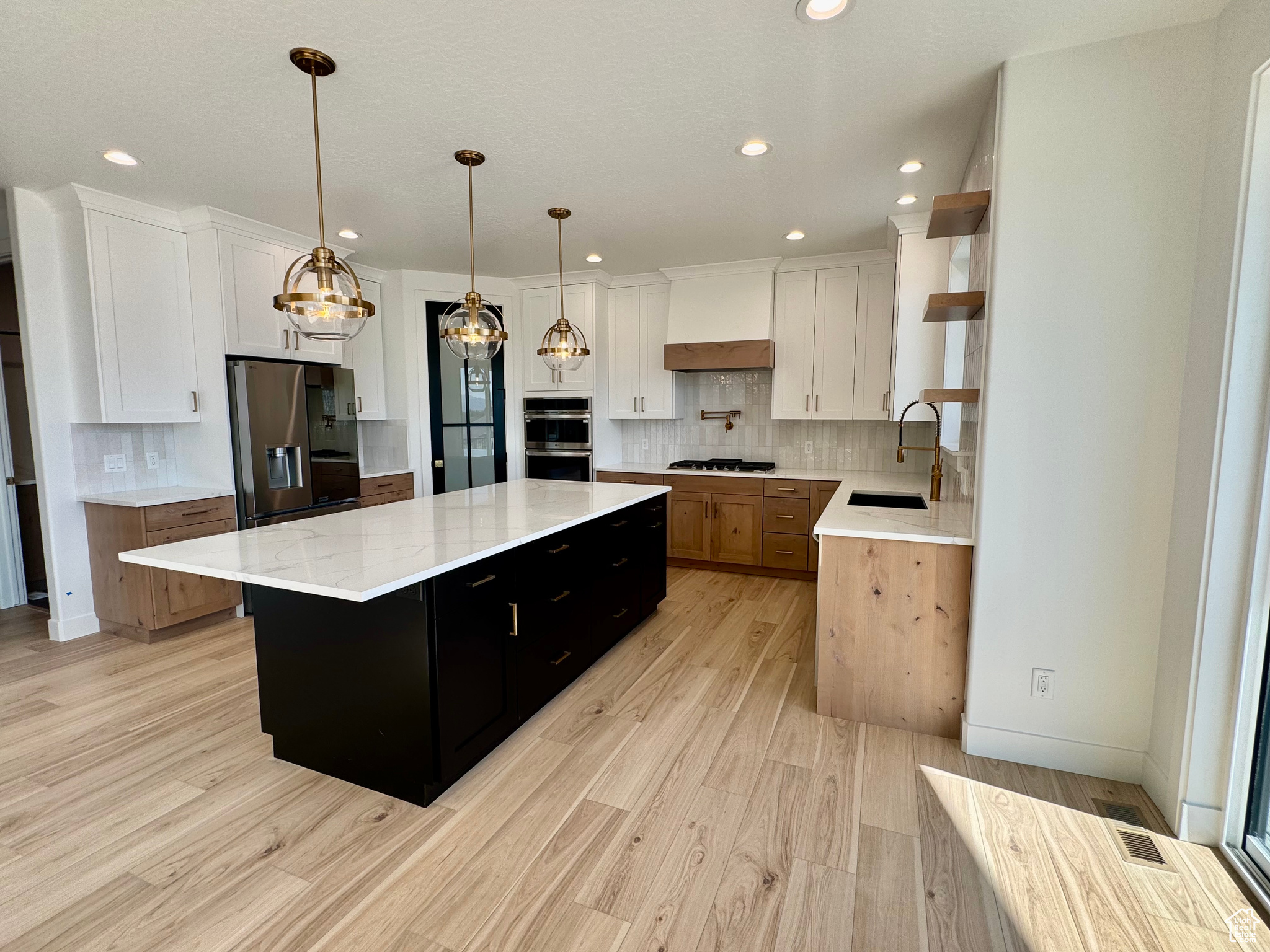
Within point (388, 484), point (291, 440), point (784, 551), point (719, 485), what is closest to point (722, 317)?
point (719, 485)

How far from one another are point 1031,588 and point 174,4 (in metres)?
3.34

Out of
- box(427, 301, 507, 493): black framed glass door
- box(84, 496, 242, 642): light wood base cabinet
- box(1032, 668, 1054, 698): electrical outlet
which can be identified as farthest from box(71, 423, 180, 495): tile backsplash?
box(1032, 668, 1054, 698): electrical outlet

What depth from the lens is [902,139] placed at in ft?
8.67

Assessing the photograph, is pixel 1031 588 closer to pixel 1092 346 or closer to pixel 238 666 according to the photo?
pixel 1092 346

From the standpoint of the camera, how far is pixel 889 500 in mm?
3736

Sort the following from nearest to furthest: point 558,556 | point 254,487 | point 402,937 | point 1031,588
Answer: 1. point 402,937
2. point 1031,588
3. point 558,556
4. point 254,487

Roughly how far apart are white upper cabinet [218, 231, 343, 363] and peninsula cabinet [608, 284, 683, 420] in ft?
7.89

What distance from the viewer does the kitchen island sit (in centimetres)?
190

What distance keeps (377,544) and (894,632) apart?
81.0 inches

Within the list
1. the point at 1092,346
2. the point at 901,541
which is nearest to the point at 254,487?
Answer: the point at 901,541

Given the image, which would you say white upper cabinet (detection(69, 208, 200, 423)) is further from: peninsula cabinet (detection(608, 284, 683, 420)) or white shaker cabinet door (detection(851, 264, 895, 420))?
white shaker cabinet door (detection(851, 264, 895, 420))

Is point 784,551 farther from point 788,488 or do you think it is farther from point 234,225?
point 234,225

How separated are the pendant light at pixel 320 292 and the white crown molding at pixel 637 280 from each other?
3.35 metres

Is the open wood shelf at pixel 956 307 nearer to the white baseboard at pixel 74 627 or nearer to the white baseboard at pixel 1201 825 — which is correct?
the white baseboard at pixel 1201 825
